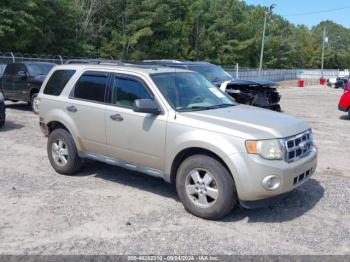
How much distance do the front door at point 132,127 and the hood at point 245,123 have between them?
426 millimetres

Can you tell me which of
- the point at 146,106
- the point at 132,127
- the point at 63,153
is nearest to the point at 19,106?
the point at 63,153

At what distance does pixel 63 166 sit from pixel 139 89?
6.60 feet

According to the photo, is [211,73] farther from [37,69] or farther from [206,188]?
[206,188]

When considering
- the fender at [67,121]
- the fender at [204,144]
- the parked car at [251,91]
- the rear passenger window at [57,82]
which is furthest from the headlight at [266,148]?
the parked car at [251,91]

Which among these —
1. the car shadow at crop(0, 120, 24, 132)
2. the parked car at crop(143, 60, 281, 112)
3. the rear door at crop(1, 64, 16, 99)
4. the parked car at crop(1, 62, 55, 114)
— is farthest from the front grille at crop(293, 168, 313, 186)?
the rear door at crop(1, 64, 16, 99)

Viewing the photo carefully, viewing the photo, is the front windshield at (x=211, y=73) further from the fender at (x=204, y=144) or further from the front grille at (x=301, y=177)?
the fender at (x=204, y=144)

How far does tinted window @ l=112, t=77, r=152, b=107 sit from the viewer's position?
586cm

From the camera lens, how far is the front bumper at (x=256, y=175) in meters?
4.80

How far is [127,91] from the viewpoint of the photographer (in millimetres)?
6031

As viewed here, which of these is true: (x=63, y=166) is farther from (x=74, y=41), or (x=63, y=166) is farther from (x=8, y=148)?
(x=74, y=41)

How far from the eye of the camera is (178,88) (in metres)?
5.96

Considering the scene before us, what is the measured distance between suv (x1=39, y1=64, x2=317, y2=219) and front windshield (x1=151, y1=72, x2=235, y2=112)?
2cm

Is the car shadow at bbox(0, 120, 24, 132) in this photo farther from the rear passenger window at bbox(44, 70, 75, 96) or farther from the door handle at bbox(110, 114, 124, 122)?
the door handle at bbox(110, 114, 124, 122)

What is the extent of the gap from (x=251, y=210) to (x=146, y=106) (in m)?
1.90
